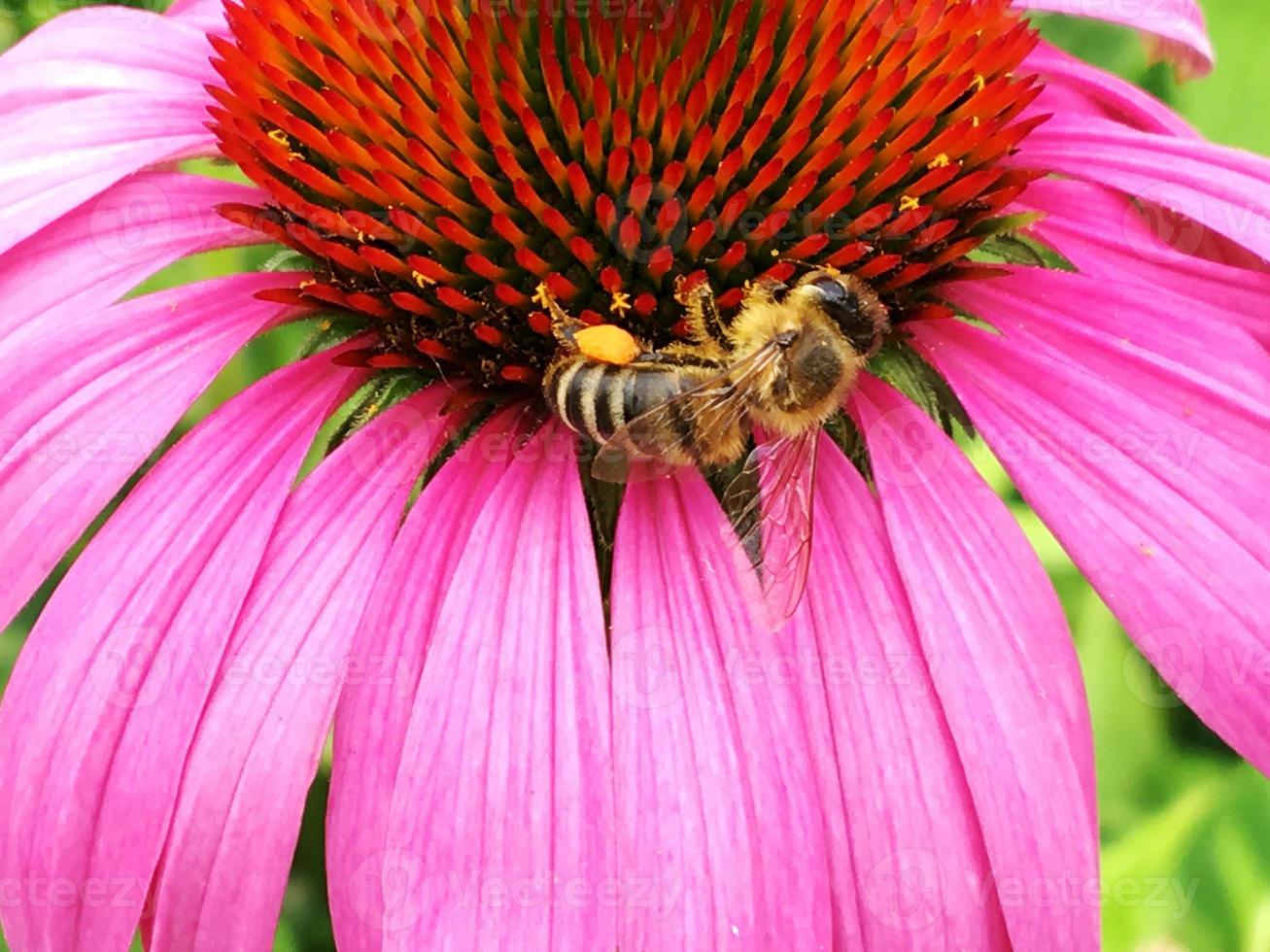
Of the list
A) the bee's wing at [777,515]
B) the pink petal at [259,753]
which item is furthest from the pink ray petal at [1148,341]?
the pink petal at [259,753]

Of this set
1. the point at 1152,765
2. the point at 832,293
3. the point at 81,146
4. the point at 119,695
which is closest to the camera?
the point at 119,695

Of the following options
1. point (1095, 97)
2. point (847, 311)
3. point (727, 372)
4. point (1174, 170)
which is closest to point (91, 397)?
point (727, 372)

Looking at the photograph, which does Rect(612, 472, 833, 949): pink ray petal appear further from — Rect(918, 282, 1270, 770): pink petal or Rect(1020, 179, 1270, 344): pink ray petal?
Rect(1020, 179, 1270, 344): pink ray petal

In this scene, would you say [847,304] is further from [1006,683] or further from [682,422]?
[1006,683]

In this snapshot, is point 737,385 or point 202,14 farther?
point 202,14

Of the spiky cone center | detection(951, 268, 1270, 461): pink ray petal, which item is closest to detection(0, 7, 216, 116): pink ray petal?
the spiky cone center

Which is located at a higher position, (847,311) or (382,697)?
(847,311)
